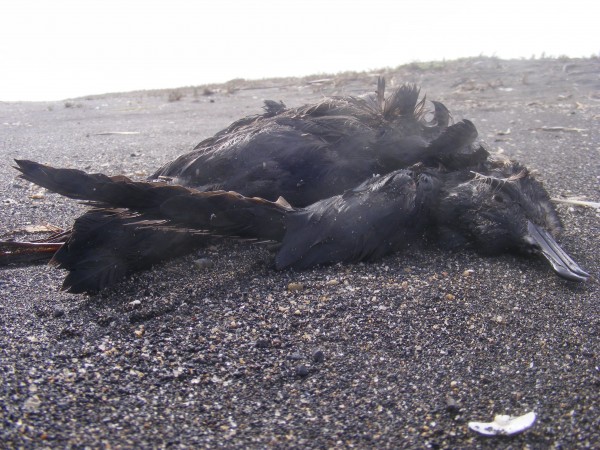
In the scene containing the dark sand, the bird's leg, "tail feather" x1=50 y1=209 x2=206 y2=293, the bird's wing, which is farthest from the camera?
the bird's leg

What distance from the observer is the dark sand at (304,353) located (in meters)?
1.80

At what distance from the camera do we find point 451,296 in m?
2.65

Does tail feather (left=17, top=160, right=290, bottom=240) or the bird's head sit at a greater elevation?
tail feather (left=17, top=160, right=290, bottom=240)

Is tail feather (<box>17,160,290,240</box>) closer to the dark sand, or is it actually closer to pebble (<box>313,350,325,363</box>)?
the dark sand

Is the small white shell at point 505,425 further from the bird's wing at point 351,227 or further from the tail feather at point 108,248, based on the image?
the tail feather at point 108,248

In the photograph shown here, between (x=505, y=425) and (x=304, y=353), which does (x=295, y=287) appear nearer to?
(x=304, y=353)

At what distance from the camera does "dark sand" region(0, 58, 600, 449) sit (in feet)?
5.91

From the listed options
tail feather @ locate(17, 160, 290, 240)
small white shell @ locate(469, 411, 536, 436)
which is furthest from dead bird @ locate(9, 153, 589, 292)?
small white shell @ locate(469, 411, 536, 436)

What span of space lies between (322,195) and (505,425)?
1775mm

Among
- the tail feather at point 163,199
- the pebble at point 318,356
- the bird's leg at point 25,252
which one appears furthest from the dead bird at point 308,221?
the pebble at point 318,356

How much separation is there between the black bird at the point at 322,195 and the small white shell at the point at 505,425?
1.08 m

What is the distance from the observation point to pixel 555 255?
9.45 feet

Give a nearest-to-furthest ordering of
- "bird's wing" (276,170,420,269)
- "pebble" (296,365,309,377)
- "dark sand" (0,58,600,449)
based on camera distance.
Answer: "dark sand" (0,58,600,449) < "pebble" (296,365,309,377) < "bird's wing" (276,170,420,269)

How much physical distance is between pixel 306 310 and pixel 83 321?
37.7 inches
